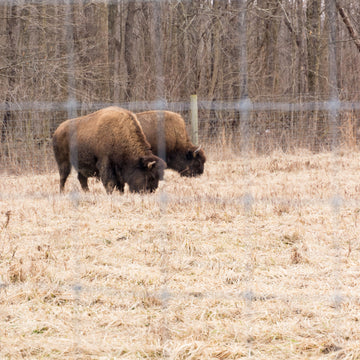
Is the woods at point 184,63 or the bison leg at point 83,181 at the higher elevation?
the woods at point 184,63

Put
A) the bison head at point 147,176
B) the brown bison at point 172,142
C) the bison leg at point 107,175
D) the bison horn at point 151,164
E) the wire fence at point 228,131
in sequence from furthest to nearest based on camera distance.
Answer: the wire fence at point 228,131
the brown bison at point 172,142
the bison leg at point 107,175
the bison head at point 147,176
the bison horn at point 151,164

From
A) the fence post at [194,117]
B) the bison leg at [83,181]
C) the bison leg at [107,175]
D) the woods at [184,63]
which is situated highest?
the woods at [184,63]

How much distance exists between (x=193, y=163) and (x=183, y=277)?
267 inches

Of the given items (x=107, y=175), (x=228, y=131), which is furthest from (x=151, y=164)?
(x=228, y=131)

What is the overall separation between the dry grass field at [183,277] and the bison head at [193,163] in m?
3.73

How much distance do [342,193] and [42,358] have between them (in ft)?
16.0

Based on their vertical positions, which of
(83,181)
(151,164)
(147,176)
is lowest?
(83,181)

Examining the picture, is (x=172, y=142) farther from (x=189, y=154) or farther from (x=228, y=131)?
(x=228, y=131)

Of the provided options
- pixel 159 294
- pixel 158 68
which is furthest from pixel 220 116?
pixel 159 294

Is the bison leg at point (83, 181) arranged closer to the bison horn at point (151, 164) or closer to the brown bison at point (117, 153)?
the brown bison at point (117, 153)

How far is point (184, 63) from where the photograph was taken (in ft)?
52.3

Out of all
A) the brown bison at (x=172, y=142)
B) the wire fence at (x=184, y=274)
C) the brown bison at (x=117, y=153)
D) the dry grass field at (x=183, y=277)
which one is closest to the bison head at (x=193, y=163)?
the brown bison at (x=172, y=142)

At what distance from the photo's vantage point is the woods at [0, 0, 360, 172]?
12984 millimetres

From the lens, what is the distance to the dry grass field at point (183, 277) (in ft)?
8.70
